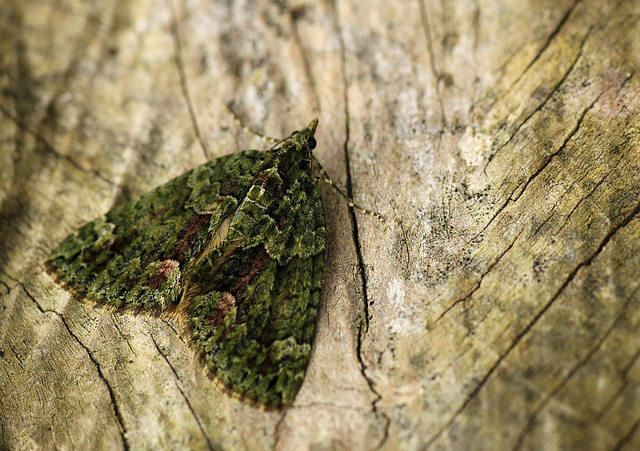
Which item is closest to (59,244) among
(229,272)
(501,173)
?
(229,272)

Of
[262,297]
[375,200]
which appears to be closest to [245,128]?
[375,200]

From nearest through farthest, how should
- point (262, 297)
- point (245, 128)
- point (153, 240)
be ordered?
1. point (262, 297)
2. point (153, 240)
3. point (245, 128)

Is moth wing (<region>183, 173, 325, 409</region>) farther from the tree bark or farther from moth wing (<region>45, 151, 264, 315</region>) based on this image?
moth wing (<region>45, 151, 264, 315</region>)

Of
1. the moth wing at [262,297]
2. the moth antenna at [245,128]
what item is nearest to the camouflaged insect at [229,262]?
the moth wing at [262,297]

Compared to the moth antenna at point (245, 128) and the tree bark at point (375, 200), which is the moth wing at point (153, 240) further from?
the moth antenna at point (245, 128)

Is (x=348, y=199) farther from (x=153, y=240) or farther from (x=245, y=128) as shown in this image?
(x=153, y=240)

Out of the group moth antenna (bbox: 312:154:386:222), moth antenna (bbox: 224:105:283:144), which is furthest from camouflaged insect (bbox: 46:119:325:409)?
moth antenna (bbox: 224:105:283:144)
